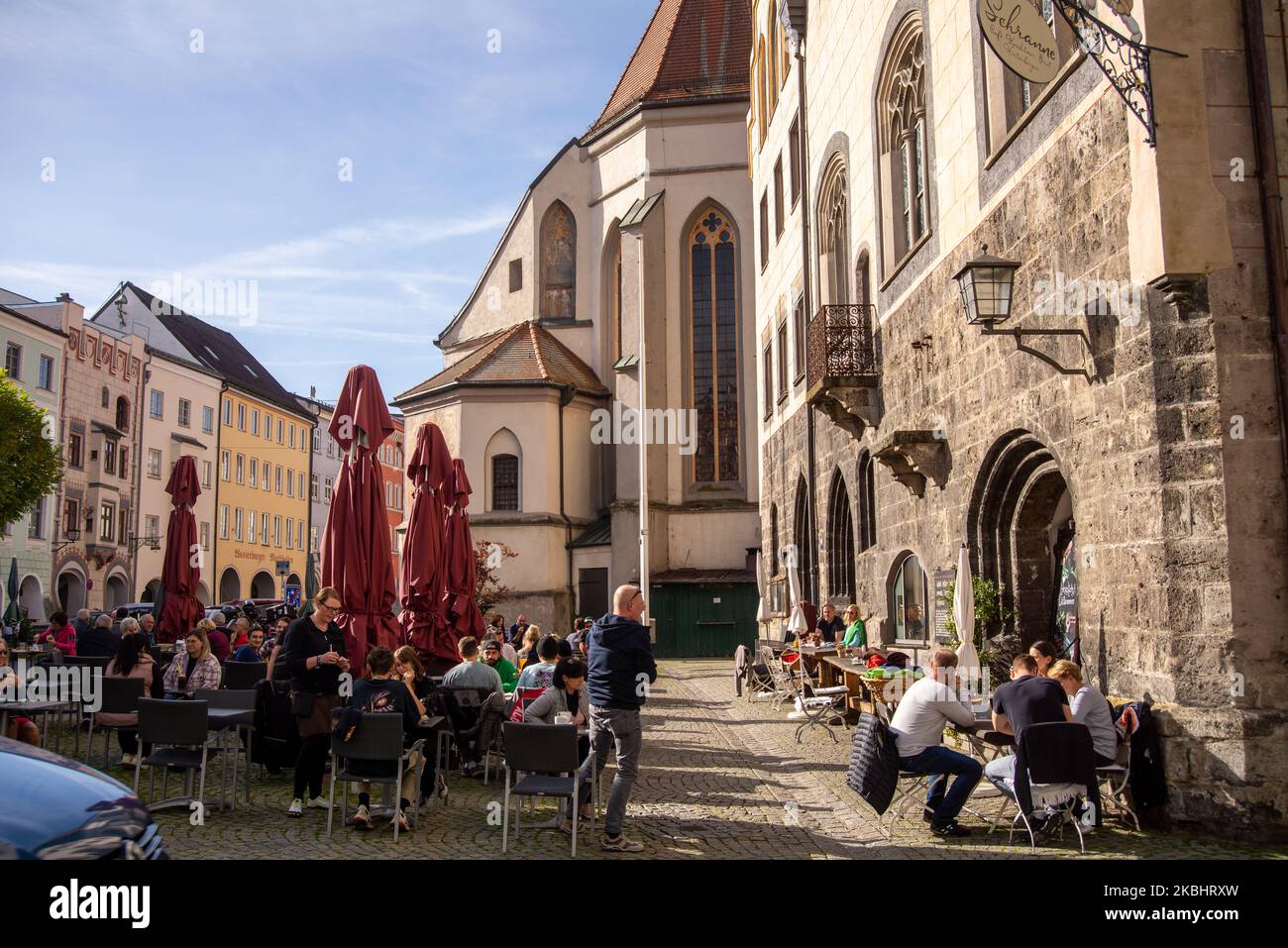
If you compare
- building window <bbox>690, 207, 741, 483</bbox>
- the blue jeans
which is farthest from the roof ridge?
the blue jeans

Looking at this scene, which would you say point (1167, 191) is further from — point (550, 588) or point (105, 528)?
point (105, 528)

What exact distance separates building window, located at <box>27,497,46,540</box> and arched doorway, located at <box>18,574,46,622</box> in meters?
1.44

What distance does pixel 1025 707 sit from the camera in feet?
26.7

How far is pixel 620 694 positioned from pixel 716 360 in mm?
30883

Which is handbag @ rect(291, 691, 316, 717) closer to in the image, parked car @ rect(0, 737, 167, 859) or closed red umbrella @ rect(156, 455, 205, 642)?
parked car @ rect(0, 737, 167, 859)

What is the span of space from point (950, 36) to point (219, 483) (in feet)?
154

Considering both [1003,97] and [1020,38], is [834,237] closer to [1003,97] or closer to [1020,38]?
[1003,97]

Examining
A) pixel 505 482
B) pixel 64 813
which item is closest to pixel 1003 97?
pixel 64 813

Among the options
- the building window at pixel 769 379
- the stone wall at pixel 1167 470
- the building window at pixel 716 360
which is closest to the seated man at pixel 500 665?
the stone wall at pixel 1167 470

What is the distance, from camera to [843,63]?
65.4ft

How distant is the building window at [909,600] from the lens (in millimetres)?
15977

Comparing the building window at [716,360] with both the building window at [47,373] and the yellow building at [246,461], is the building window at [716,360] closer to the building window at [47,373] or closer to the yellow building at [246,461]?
the yellow building at [246,461]
